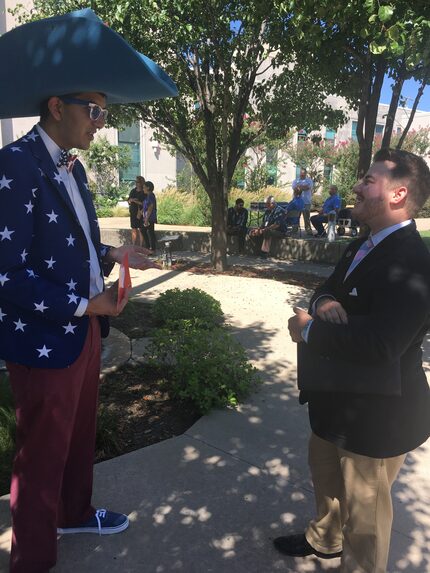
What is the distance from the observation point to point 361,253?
1.84 m

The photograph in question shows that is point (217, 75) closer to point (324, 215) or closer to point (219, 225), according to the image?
point (219, 225)

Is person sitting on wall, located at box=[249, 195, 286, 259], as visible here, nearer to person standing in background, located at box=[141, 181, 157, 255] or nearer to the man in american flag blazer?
person standing in background, located at box=[141, 181, 157, 255]

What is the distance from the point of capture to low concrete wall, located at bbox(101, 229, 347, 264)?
10469 millimetres

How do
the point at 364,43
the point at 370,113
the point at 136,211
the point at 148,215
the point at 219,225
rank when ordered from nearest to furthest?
the point at 364,43 < the point at 370,113 < the point at 219,225 < the point at 148,215 < the point at 136,211

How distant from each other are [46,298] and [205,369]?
7.05 feet

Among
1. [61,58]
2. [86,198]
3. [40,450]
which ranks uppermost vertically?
[61,58]

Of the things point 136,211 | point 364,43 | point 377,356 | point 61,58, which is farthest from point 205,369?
point 136,211

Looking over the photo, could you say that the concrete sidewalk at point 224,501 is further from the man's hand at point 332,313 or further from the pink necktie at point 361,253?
the pink necktie at point 361,253

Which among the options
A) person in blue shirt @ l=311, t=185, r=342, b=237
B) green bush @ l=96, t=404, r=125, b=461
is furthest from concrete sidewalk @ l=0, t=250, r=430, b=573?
person in blue shirt @ l=311, t=185, r=342, b=237

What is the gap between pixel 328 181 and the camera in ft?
98.9

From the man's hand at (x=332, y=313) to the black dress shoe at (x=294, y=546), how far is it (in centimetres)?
117

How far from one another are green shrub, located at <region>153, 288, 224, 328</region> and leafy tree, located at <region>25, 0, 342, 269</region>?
3490mm

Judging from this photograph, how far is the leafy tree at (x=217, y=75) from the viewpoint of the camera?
7078 mm

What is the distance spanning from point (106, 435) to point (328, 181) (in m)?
29.2
